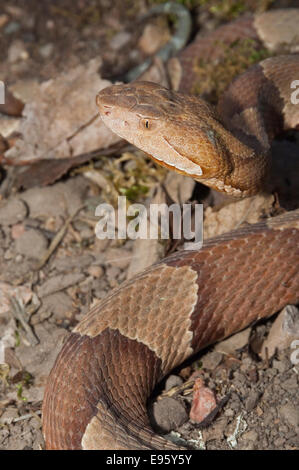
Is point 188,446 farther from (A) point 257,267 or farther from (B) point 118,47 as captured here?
(B) point 118,47

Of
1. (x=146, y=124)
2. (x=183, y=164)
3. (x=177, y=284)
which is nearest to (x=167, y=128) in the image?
(x=146, y=124)

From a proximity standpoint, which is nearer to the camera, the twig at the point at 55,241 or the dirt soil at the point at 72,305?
the dirt soil at the point at 72,305

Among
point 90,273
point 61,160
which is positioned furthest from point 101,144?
point 90,273

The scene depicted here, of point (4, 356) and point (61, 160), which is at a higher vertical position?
point (61, 160)

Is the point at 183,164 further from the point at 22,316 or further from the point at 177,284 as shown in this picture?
the point at 22,316

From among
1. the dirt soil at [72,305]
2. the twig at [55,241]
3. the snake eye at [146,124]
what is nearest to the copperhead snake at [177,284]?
the snake eye at [146,124]

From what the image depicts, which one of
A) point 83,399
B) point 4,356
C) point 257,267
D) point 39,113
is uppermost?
point 39,113

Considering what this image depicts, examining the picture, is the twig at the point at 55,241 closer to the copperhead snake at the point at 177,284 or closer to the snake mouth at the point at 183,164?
the copperhead snake at the point at 177,284
